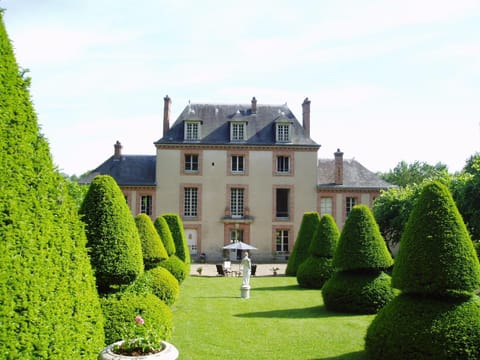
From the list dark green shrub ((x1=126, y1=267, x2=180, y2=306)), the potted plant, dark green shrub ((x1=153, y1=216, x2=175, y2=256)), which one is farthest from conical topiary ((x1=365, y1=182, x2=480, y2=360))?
dark green shrub ((x1=153, y1=216, x2=175, y2=256))

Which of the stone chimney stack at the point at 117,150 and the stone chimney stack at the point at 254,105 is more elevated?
the stone chimney stack at the point at 254,105

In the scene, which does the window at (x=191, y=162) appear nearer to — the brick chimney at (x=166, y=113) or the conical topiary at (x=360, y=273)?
the brick chimney at (x=166, y=113)

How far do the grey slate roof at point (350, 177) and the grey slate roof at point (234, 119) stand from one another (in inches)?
111

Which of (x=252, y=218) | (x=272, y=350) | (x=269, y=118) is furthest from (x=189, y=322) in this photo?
(x=269, y=118)

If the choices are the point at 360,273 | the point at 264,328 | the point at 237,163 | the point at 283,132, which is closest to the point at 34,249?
the point at 264,328

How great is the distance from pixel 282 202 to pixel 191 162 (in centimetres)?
800

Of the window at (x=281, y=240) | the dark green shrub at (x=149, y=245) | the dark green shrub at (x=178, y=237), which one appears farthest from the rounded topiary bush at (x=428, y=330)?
the window at (x=281, y=240)

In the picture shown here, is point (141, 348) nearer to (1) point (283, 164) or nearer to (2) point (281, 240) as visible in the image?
(2) point (281, 240)

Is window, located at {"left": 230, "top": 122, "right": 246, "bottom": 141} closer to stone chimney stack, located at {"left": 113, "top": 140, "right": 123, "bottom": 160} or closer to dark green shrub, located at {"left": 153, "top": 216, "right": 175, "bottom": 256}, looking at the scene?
stone chimney stack, located at {"left": 113, "top": 140, "right": 123, "bottom": 160}

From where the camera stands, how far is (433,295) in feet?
26.2

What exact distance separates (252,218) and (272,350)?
980 inches

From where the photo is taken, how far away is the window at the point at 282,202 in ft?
115

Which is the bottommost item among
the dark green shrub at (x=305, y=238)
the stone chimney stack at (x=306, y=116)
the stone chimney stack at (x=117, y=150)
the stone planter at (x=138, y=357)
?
the stone planter at (x=138, y=357)

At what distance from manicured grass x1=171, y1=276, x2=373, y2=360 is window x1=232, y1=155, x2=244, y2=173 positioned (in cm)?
1758
